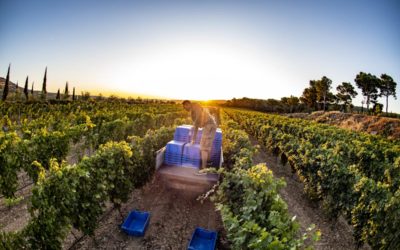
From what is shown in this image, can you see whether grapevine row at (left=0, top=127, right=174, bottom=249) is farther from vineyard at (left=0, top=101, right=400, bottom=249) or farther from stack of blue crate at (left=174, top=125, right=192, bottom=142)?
stack of blue crate at (left=174, top=125, right=192, bottom=142)

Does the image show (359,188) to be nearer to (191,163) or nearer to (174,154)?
(191,163)

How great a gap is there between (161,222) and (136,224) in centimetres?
68

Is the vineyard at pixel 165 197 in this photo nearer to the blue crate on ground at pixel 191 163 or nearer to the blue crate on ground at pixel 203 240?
the blue crate on ground at pixel 203 240

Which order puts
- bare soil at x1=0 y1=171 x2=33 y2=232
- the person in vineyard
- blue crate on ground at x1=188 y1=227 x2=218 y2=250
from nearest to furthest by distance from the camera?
blue crate on ground at x1=188 y1=227 x2=218 y2=250
bare soil at x1=0 y1=171 x2=33 y2=232
the person in vineyard

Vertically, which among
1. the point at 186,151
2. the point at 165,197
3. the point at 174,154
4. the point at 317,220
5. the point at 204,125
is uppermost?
the point at 204,125

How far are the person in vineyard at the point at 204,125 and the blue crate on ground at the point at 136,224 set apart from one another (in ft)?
7.20

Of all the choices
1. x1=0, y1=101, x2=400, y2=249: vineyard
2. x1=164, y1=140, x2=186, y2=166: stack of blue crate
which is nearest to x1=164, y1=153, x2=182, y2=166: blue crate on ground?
x1=164, y1=140, x2=186, y2=166: stack of blue crate

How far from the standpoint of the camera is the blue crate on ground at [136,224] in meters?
5.82

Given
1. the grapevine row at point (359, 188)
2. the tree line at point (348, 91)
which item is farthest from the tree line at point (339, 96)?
the grapevine row at point (359, 188)

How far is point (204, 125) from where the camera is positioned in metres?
7.65

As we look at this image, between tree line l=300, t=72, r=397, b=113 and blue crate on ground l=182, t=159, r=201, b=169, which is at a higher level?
tree line l=300, t=72, r=397, b=113

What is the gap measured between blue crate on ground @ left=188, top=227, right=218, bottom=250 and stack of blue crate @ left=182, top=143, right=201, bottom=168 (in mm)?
2204

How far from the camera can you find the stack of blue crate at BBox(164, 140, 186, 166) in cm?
768

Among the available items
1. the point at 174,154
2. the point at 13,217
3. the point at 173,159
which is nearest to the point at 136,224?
the point at 173,159
